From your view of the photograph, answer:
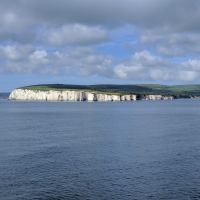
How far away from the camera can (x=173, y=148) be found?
52.8 metres

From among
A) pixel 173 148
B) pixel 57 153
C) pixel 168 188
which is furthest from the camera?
pixel 173 148

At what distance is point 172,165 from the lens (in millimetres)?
42062

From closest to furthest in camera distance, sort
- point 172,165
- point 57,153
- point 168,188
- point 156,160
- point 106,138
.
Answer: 1. point 168,188
2. point 172,165
3. point 156,160
4. point 57,153
5. point 106,138

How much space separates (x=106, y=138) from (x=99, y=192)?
103 feet

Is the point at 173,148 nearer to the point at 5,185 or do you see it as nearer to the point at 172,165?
the point at 172,165

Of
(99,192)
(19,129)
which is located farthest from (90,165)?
(19,129)

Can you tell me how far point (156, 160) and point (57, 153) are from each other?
16.0 m

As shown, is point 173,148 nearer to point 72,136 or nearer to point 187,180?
point 187,180

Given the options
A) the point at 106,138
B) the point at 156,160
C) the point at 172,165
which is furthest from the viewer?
the point at 106,138

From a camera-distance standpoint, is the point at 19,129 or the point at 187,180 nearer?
the point at 187,180

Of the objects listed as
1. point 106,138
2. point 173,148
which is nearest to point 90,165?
point 173,148

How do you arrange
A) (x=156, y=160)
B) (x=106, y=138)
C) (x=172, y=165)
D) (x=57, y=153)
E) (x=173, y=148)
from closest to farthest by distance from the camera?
(x=172, y=165) < (x=156, y=160) < (x=57, y=153) < (x=173, y=148) < (x=106, y=138)

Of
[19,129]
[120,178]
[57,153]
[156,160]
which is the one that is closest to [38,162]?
[57,153]

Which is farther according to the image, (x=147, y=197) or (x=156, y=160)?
(x=156, y=160)
